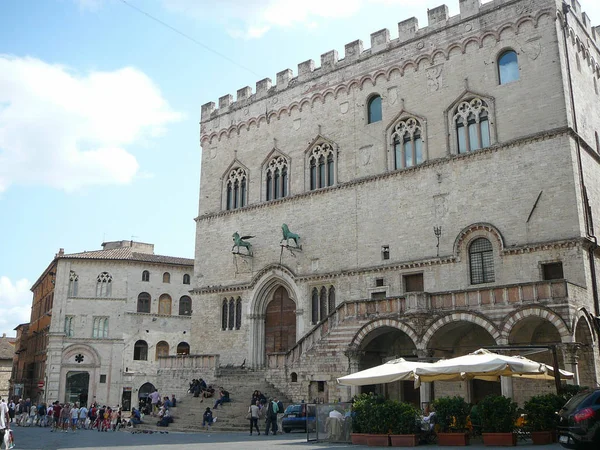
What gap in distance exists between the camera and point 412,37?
95.8 ft

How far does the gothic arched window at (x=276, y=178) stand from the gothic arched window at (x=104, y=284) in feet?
70.3

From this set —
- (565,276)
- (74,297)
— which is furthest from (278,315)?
(74,297)

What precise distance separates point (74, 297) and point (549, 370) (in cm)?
3990

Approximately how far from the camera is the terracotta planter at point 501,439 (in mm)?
15125

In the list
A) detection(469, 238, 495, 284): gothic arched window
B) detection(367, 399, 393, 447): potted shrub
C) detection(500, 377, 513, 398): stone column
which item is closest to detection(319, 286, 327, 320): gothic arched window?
detection(469, 238, 495, 284): gothic arched window

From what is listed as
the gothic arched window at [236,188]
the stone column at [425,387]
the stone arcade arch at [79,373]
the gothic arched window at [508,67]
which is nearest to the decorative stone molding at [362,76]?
the gothic arched window at [508,67]

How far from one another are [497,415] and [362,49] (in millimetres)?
21169

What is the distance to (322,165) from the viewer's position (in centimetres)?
3169

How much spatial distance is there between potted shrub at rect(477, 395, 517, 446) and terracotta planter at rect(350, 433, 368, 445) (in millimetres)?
3226

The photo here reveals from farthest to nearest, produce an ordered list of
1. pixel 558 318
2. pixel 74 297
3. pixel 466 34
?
1. pixel 74 297
2. pixel 466 34
3. pixel 558 318

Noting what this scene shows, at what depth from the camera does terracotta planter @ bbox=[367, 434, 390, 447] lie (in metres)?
16.5

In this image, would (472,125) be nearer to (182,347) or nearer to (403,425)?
(403,425)

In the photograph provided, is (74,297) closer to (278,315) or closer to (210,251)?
(210,251)

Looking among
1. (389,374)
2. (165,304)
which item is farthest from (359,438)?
(165,304)
